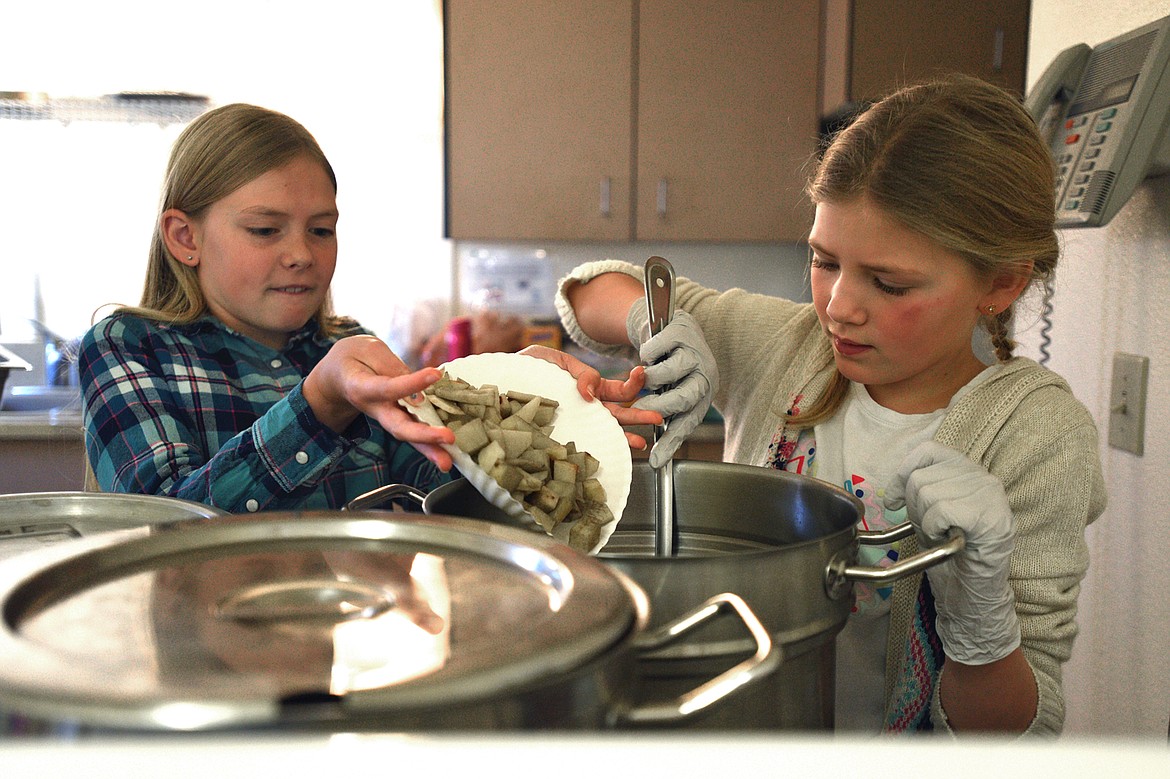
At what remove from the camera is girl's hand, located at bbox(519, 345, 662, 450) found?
0.90 meters

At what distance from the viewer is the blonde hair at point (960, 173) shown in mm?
951

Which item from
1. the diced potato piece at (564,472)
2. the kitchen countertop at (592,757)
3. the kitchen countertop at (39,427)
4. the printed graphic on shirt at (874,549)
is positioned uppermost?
the kitchen countertop at (592,757)

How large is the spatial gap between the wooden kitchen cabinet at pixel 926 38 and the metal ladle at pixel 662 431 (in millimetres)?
2043

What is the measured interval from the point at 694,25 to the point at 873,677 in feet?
8.22

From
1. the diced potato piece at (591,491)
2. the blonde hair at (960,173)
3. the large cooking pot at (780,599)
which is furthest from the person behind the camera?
the blonde hair at (960,173)

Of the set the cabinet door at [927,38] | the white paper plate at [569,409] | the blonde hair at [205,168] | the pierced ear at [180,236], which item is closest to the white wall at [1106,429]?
the white paper plate at [569,409]

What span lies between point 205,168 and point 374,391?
2.19 ft

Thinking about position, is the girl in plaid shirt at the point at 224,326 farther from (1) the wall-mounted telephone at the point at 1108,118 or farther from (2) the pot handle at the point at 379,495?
(1) the wall-mounted telephone at the point at 1108,118

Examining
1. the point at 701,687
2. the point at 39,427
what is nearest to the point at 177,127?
the point at 39,427

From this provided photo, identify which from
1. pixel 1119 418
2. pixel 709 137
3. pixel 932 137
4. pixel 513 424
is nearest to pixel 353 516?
pixel 513 424

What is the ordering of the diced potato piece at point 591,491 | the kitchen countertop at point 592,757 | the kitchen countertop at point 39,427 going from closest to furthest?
the kitchen countertop at point 592,757 → the diced potato piece at point 591,491 → the kitchen countertop at point 39,427

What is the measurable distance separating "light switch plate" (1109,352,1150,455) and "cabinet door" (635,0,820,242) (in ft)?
6.00

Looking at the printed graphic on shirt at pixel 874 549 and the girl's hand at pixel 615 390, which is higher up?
the girl's hand at pixel 615 390

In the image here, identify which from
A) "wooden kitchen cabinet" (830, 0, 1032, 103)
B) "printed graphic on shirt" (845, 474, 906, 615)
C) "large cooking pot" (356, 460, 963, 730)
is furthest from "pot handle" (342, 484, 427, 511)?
"wooden kitchen cabinet" (830, 0, 1032, 103)
